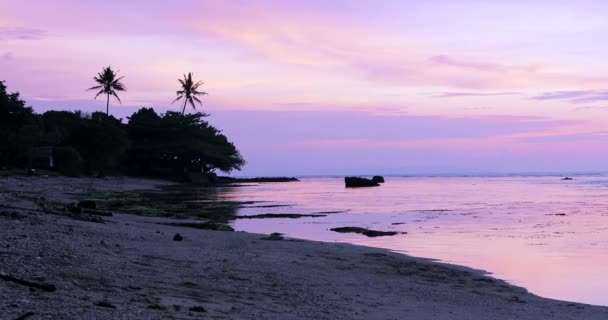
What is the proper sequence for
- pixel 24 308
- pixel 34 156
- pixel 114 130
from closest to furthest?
pixel 24 308 < pixel 34 156 < pixel 114 130

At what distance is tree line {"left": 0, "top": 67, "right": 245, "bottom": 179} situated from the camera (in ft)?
251

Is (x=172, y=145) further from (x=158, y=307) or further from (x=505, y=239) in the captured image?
(x=158, y=307)

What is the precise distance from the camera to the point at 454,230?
28.3 metres

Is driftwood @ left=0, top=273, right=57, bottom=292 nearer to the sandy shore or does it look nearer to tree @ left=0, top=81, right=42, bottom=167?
the sandy shore

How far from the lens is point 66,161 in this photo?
2724 inches

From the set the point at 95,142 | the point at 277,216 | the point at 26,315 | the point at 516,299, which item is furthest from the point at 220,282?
the point at 95,142

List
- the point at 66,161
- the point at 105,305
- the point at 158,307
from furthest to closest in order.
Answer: the point at 66,161 < the point at 158,307 < the point at 105,305

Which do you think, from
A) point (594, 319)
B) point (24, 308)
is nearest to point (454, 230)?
point (594, 319)

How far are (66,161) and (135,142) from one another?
29.5m

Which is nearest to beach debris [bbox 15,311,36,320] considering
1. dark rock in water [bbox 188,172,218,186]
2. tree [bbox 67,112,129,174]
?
tree [bbox 67,112,129,174]

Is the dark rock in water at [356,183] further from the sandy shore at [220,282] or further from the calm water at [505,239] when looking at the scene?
the sandy shore at [220,282]

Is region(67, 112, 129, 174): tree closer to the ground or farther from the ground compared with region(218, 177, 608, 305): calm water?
farther from the ground

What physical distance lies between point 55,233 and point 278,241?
27.6ft

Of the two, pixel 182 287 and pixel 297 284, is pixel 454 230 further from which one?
pixel 182 287
